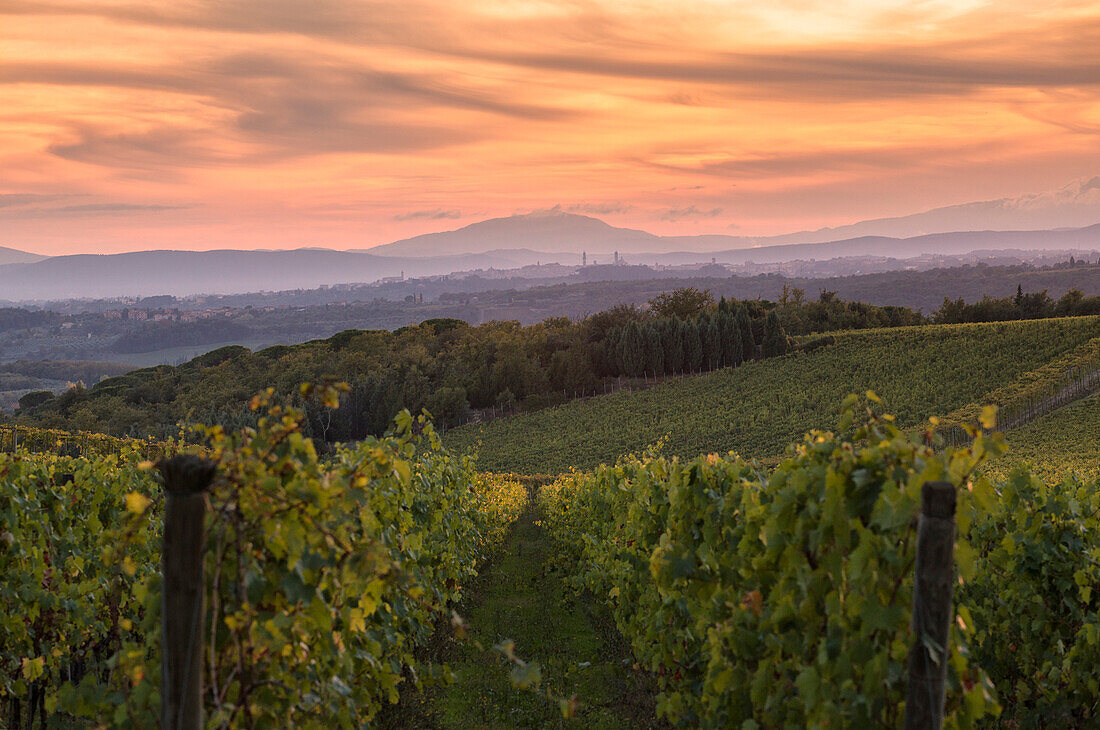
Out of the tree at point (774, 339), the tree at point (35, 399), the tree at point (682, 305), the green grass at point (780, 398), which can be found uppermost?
the tree at point (682, 305)

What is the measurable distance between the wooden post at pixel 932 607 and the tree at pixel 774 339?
8157cm

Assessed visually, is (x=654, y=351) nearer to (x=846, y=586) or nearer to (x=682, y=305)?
(x=682, y=305)

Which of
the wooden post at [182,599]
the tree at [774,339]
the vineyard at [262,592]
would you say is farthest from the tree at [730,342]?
the wooden post at [182,599]

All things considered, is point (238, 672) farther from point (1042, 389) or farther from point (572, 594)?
point (1042, 389)

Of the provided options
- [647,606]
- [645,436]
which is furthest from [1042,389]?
[647,606]

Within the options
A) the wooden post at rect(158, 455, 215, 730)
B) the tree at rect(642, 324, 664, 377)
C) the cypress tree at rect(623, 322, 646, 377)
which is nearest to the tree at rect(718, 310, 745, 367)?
the tree at rect(642, 324, 664, 377)

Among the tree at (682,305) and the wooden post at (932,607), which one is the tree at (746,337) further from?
the wooden post at (932,607)

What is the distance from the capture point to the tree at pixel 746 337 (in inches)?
3278

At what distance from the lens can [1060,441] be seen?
37781mm

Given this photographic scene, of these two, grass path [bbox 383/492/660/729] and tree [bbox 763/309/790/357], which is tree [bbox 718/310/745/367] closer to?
tree [bbox 763/309/790/357]

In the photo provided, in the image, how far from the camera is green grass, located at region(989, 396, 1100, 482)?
29875mm

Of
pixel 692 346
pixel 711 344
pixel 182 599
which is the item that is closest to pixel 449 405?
pixel 692 346

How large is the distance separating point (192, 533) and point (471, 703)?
5751 millimetres

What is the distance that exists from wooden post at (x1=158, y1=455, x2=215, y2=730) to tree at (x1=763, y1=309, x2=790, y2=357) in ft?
271
